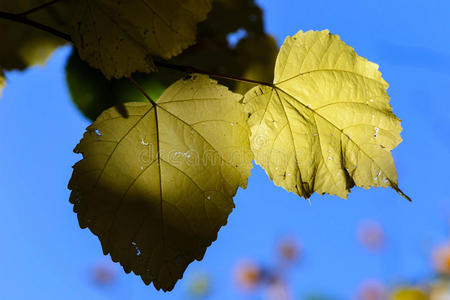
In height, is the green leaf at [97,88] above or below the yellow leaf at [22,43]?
below

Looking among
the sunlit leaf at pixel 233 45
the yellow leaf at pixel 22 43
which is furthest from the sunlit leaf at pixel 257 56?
the yellow leaf at pixel 22 43

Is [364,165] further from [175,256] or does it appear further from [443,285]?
[443,285]

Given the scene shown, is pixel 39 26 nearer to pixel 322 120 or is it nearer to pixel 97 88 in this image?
pixel 97 88

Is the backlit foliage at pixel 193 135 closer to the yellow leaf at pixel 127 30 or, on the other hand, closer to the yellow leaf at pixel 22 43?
the yellow leaf at pixel 127 30

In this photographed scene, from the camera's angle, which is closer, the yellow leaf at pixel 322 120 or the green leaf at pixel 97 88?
the yellow leaf at pixel 322 120

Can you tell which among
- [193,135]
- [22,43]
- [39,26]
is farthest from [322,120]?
[22,43]

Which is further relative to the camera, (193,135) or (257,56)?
(257,56)

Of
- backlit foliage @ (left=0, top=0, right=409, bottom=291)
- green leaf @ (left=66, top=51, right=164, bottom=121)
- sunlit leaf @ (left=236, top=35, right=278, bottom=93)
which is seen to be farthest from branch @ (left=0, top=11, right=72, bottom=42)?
sunlit leaf @ (left=236, top=35, right=278, bottom=93)
